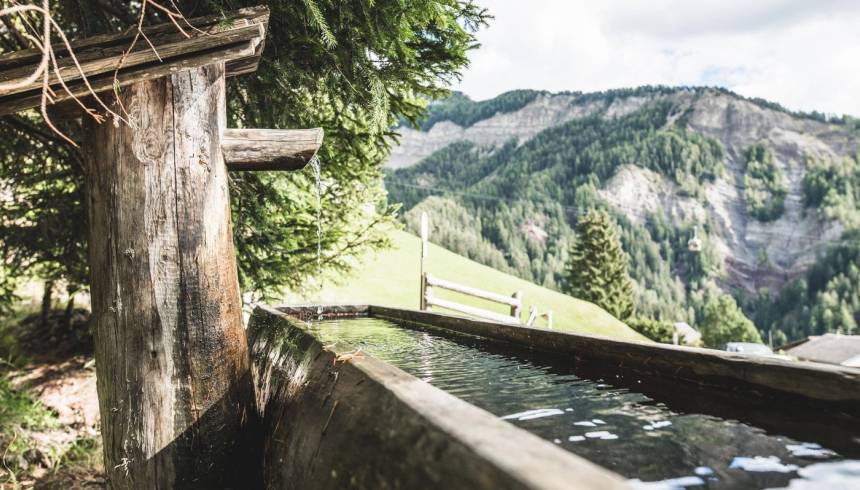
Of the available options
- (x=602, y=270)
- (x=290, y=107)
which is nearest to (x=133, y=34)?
(x=290, y=107)

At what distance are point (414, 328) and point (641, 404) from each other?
3507 mm

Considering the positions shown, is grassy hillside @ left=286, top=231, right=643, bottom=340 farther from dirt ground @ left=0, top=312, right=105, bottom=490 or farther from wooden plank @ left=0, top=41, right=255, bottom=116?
wooden plank @ left=0, top=41, right=255, bottom=116

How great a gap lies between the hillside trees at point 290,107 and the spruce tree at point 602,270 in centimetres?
4505

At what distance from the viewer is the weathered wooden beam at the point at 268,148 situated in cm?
263

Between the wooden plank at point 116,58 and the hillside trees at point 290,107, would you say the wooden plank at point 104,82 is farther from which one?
the hillside trees at point 290,107

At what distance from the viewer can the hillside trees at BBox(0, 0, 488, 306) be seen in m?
3.56

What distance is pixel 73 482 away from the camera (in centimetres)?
460

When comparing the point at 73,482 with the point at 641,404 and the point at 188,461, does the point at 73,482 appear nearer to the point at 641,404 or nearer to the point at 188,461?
the point at 188,461

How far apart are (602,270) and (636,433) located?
163 feet

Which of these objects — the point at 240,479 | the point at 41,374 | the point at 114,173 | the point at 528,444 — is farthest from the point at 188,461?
the point at 41,374

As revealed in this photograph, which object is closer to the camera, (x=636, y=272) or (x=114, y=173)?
(x=114, y=173)

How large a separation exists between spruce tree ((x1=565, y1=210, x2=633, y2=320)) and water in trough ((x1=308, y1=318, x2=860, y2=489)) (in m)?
47.6

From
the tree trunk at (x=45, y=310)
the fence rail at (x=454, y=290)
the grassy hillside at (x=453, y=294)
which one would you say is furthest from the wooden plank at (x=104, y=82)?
the grassy hillside at (x=453, y=294)

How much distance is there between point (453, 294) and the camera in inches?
1566
